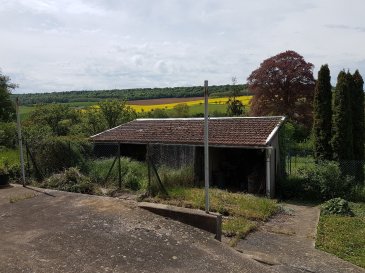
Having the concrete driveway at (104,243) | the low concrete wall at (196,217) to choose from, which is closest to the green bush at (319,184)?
the low concrete wall at (196,217)

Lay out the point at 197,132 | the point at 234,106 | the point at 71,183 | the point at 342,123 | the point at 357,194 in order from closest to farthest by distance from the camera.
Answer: the point at 71,183
the point at 357,194
the point at 342,123
the point at 197,132
the point at 234,106

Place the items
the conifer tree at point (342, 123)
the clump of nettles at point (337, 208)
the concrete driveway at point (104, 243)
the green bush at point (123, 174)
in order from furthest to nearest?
the conifer tree at point (342, 123) → the green bush at point (123, 174) → the clump of nettles at point (337, 208) → the concrete driveway at point (104, 243)

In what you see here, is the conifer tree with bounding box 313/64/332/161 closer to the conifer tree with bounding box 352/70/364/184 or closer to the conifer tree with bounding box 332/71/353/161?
the conifer tree with bounding box 332/71/353/161

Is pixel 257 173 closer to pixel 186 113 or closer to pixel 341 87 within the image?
pixel 341 87

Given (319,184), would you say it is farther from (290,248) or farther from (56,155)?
(56,155)

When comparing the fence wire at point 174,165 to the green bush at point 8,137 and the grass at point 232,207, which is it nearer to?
the grass at point 232,207

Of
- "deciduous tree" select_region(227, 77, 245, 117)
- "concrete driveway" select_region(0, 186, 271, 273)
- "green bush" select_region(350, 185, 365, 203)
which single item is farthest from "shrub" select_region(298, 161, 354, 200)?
"deciduous tree" select_region(227, 77, 245, 117)

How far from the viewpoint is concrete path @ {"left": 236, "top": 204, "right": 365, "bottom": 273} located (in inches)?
279

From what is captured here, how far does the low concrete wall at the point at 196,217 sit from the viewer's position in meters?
7.39

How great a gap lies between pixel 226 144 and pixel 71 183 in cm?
652

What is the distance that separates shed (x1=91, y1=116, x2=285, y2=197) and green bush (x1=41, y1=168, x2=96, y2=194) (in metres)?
5.02

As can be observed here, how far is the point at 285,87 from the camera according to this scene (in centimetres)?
3000

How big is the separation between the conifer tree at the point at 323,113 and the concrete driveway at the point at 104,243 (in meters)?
10.6

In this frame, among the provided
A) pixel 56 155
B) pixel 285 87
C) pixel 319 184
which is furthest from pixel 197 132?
pixel 285 87
